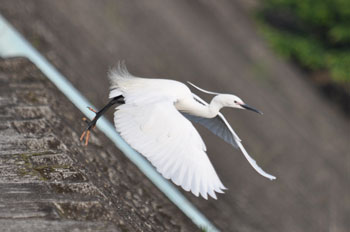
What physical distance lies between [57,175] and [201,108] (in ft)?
3.40

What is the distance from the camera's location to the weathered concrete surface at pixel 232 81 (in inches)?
269

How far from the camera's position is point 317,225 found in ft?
23.9

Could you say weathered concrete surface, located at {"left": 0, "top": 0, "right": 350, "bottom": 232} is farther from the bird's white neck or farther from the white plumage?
the white plumage

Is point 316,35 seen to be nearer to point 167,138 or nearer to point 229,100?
point 229,100

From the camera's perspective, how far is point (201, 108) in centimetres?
434

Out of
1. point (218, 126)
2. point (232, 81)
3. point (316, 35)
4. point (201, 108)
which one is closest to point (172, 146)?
point (201, 108)

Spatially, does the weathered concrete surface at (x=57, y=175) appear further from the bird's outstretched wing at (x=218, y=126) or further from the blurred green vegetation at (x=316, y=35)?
the blurred green vegetation at (x=316, y=35)

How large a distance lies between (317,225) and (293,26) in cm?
563

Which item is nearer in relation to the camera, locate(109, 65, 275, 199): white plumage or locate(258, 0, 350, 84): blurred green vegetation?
locate(109, 65, 275, 199): white plumage

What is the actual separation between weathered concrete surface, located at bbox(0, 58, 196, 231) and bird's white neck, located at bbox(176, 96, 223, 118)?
0.68 m

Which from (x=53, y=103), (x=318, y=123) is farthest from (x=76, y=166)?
(x=318, y=123)

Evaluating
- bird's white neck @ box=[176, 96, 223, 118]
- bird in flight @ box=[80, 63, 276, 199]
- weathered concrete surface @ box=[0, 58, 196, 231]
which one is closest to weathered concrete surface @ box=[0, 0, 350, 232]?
weathered concrete surface @ box=[0, 58, 196, 231]

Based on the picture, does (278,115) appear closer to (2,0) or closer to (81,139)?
(2,0)

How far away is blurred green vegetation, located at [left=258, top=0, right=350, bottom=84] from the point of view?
35.7 ft
